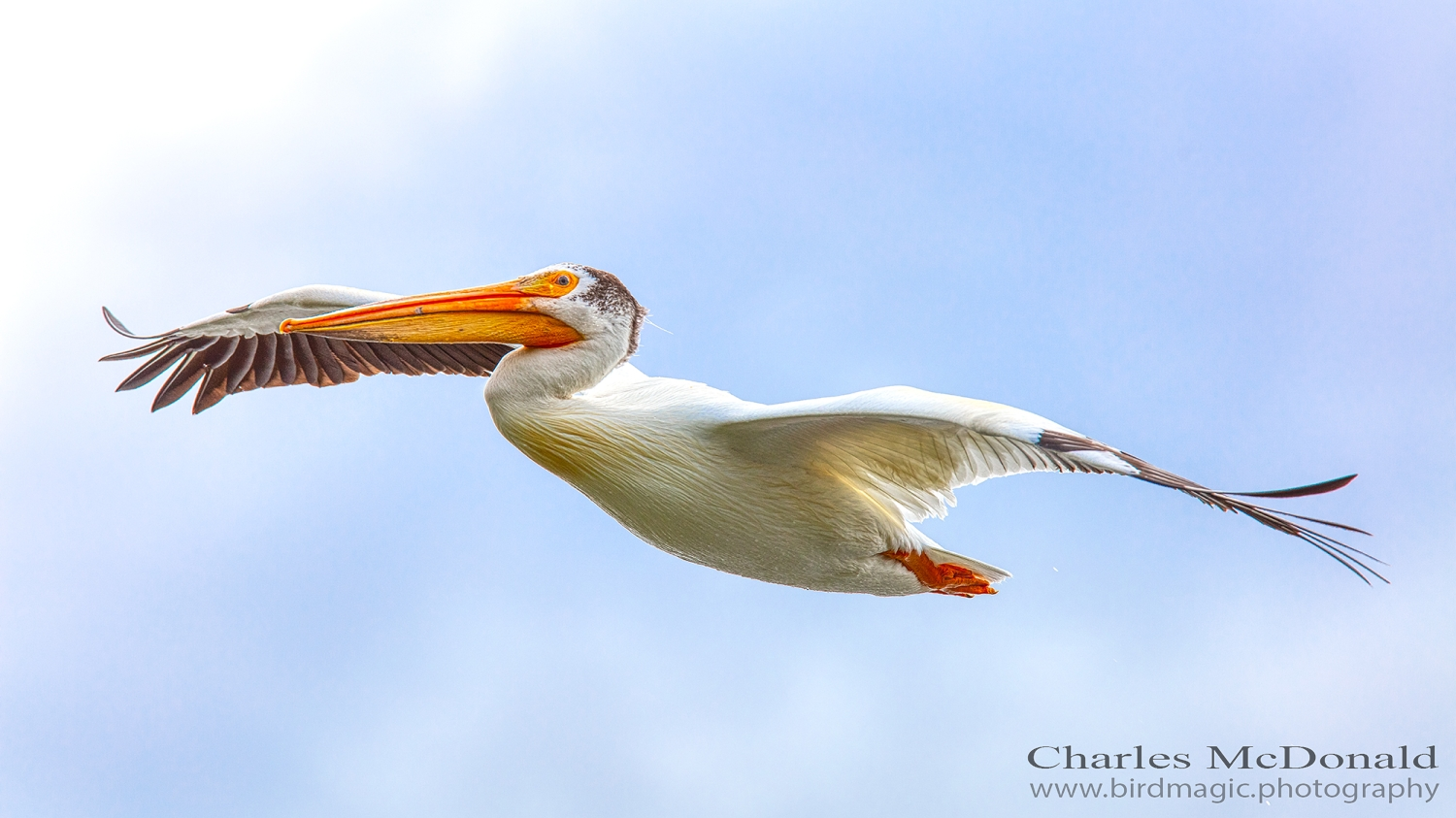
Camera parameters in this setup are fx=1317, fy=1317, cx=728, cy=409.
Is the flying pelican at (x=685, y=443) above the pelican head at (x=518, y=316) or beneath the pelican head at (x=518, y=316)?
beneath

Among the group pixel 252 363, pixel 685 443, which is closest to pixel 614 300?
pixel 685 443

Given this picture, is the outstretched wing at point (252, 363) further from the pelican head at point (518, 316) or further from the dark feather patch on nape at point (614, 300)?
the dark feather patch on nape at point (614, 300)

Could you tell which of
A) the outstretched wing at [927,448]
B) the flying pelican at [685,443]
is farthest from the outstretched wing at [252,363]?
the outstretched wing at [927,448]

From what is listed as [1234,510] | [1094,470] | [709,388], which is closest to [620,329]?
[709,388]

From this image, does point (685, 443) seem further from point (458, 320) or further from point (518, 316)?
point (458, 320)

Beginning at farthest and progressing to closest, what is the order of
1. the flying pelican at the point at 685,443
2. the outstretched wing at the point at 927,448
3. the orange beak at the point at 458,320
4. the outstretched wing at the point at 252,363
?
the outstretched wing at the point at 252,363
the orange beak at the point at 458,320
the flying pelican at the point at 685,443
the outstretched wing at the point at 927,448

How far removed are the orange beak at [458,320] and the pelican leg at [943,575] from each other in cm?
214

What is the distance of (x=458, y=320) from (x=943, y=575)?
2919 millimetres

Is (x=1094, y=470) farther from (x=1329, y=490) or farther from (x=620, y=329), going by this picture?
(x=620, y=329)

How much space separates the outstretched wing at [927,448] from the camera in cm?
524

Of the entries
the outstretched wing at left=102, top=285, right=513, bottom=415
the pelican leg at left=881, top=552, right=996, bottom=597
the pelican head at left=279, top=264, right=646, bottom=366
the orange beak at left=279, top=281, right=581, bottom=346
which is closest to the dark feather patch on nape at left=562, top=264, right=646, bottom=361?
the pelican head at left=279, top=264, right=646, bottom=366

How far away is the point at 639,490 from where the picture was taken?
6266 millimetres

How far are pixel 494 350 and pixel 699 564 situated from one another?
2.31 metres

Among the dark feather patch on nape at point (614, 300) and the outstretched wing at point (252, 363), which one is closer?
the dark feather patch on nape at point (614, 300)
